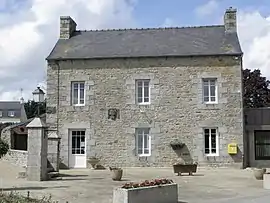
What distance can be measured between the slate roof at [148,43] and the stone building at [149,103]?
0.07 m

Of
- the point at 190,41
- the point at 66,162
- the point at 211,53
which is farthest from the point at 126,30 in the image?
the point at 66,162

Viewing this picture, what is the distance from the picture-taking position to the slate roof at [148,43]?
83.0ft

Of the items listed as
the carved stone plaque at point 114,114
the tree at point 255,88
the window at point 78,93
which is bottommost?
the carved stone plaque at point 114,114

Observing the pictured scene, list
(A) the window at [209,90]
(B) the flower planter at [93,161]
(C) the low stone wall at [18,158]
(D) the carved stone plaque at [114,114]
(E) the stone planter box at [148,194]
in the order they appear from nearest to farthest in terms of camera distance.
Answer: (E) the stone planter box at [148,194] < (C) the low stone wall at [18,158] < (A) the window at [209,90] < (B) the flower planter at [93,161] < (D) the carved stone plaque at [114,114]

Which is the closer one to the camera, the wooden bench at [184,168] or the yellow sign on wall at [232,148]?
the wooden bench at [184,168]

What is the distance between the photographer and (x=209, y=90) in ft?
81.5

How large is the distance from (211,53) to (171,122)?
4255 millimetres

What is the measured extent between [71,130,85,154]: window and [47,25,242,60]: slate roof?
419 centimetres

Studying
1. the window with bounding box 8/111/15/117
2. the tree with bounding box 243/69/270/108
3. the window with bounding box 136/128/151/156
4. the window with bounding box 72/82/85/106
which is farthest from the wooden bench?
the window with bounding box 8/111/15/117

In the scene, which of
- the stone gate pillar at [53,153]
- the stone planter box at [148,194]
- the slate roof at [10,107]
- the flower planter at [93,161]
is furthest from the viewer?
the slate roof at [10,107]

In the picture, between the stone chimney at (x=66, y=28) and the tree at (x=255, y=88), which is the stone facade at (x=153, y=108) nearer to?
the stone chimney at (x=66, y=28)

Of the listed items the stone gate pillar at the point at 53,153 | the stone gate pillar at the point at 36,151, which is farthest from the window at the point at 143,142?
the stone gate pillar at the point at 36,151

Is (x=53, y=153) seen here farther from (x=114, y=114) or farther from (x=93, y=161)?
(x=114, y=114)

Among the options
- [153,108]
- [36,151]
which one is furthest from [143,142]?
[36,151]
